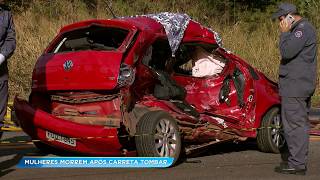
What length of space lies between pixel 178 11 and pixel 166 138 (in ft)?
57.1

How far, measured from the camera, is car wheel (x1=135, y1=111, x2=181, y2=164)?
26.5 ft

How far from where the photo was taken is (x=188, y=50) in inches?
407

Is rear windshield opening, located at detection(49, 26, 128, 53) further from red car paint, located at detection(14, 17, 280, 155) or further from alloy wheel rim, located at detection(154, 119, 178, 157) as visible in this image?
alloy wheel rim, located at detection(154, 119, 178, 157)

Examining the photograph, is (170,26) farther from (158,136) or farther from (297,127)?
(297,127)

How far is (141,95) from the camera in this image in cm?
865

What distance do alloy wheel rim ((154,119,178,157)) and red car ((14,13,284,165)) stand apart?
0.04ft

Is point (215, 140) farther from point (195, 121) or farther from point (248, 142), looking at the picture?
point (248, 142)

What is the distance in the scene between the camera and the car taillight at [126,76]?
8.22m

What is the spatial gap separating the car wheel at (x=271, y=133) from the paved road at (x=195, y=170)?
126mm

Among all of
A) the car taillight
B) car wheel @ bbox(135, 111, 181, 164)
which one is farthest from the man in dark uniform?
the car taillight

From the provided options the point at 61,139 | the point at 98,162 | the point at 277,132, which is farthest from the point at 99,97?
the point at 277,132

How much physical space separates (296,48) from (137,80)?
6.48 ft

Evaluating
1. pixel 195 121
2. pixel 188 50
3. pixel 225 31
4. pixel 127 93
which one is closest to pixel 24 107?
pixel 127 93

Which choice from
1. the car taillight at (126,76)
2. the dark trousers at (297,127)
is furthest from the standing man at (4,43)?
the dark trousers at (297,127)
